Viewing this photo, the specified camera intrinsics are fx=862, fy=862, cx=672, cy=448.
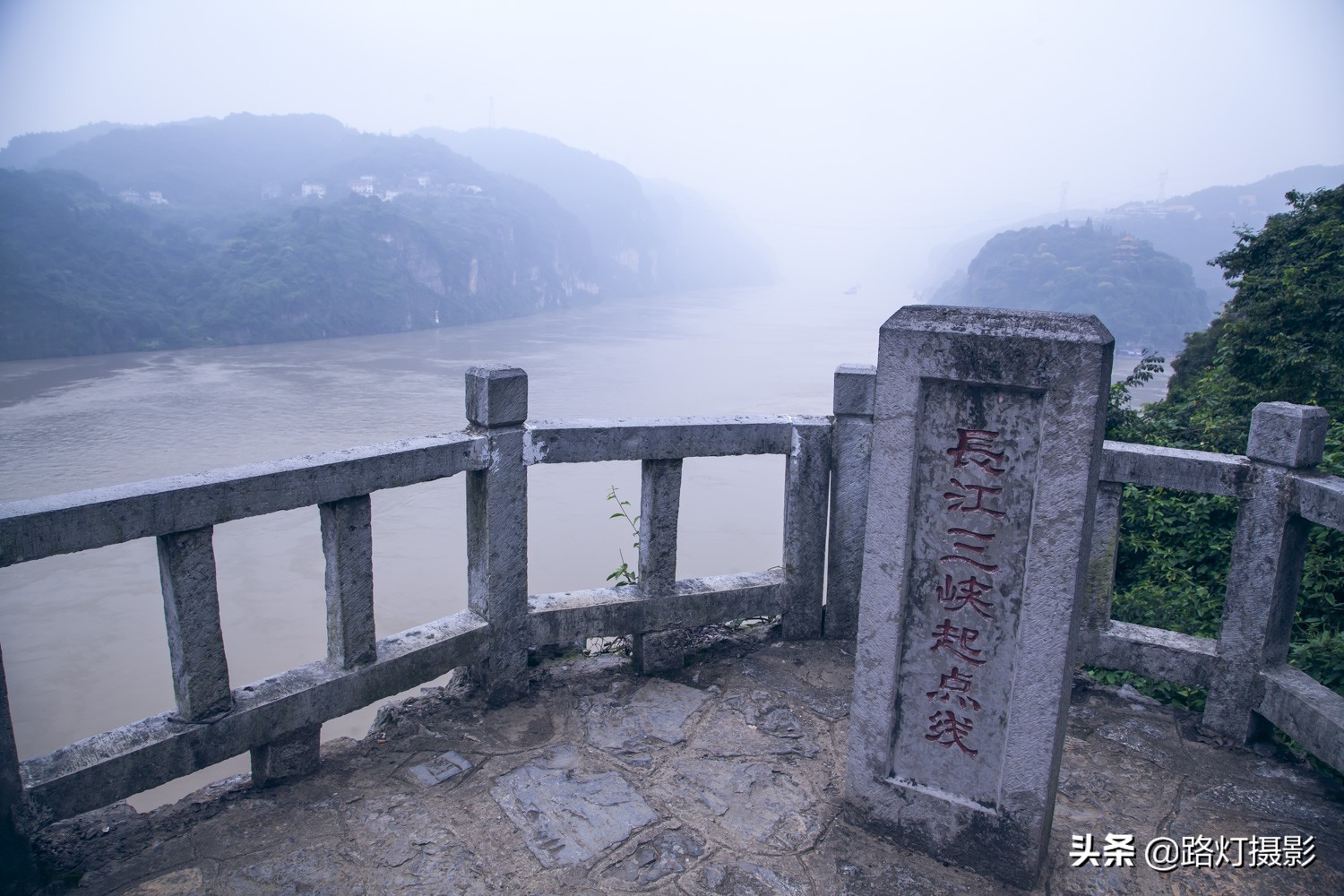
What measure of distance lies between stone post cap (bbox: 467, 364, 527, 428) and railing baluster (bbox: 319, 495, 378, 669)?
20.3 inches

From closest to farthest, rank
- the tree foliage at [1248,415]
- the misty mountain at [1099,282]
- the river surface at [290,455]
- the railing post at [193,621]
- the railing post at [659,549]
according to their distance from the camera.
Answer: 1. the railing post at [193,621]
2. the railing post at [659,549]
3. the tree foliage at [1248,415]
4. the river surface at [290,455]
5. the misty mountain at [1099,282]

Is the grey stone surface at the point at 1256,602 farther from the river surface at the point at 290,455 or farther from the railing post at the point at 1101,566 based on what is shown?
the river surface at the point at 290,455

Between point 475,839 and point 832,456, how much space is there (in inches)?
80.7

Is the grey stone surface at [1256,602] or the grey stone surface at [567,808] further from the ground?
the grey stone surface at [1256,602]

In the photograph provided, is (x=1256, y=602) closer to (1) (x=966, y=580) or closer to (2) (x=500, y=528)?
(1) (x=966, y=580)

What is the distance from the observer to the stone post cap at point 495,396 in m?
3.10

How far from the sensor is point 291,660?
14617mm

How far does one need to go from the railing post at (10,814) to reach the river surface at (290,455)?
380cm

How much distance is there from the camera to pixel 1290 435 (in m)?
2.93

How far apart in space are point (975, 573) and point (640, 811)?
126 centimetres

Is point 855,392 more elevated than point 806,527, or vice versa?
point 855,392

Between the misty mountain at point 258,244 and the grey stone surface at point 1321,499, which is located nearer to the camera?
the grey stone surface at point 1321,499

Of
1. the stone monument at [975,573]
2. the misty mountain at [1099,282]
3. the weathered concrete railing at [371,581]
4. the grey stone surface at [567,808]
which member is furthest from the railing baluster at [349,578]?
the misty mountain at [1099,282]

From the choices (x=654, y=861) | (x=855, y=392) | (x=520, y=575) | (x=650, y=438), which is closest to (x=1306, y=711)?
(x=855, y=392)
